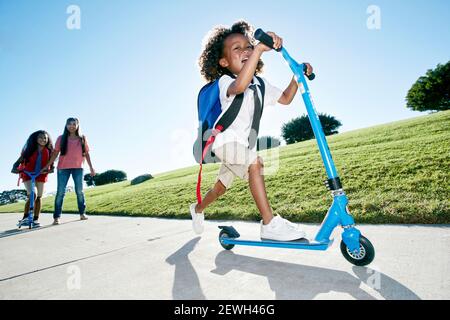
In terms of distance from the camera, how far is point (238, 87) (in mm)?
2113

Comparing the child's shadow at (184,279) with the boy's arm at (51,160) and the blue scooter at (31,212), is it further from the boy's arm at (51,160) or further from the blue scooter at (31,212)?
the boy's arm at (51,160)

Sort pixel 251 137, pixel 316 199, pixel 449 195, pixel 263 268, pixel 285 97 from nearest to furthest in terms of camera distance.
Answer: pixel 263 268 → pixel 251 137 → pixel 285 97 → pixel 449 195 → pixel 316 199

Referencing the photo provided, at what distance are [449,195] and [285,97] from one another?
229 cm

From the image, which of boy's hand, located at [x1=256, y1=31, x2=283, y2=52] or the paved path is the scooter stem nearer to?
boy's hand, located at [x1=256, y1=31, x2=283, y2=52]

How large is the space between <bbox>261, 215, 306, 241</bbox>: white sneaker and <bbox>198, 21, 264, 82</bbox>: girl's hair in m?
1.60

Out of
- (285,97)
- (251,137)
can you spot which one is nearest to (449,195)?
(285,97)

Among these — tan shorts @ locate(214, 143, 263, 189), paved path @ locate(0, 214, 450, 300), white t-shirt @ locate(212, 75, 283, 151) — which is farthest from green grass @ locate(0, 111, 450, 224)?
white t-shirt @ locate(212, 75, 283, 151)

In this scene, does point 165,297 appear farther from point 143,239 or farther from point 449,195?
point 449,195

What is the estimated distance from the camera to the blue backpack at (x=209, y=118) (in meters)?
2.31

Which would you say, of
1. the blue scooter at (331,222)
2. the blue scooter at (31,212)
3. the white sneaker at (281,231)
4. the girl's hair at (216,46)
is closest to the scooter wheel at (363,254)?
the blue scooter at (331,222)

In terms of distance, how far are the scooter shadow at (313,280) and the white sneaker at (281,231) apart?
0.64 ft

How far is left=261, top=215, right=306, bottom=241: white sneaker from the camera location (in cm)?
218

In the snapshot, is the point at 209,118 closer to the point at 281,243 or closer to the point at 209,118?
the point at 209,118

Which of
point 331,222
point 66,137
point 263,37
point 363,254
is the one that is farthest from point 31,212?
point 363,254
